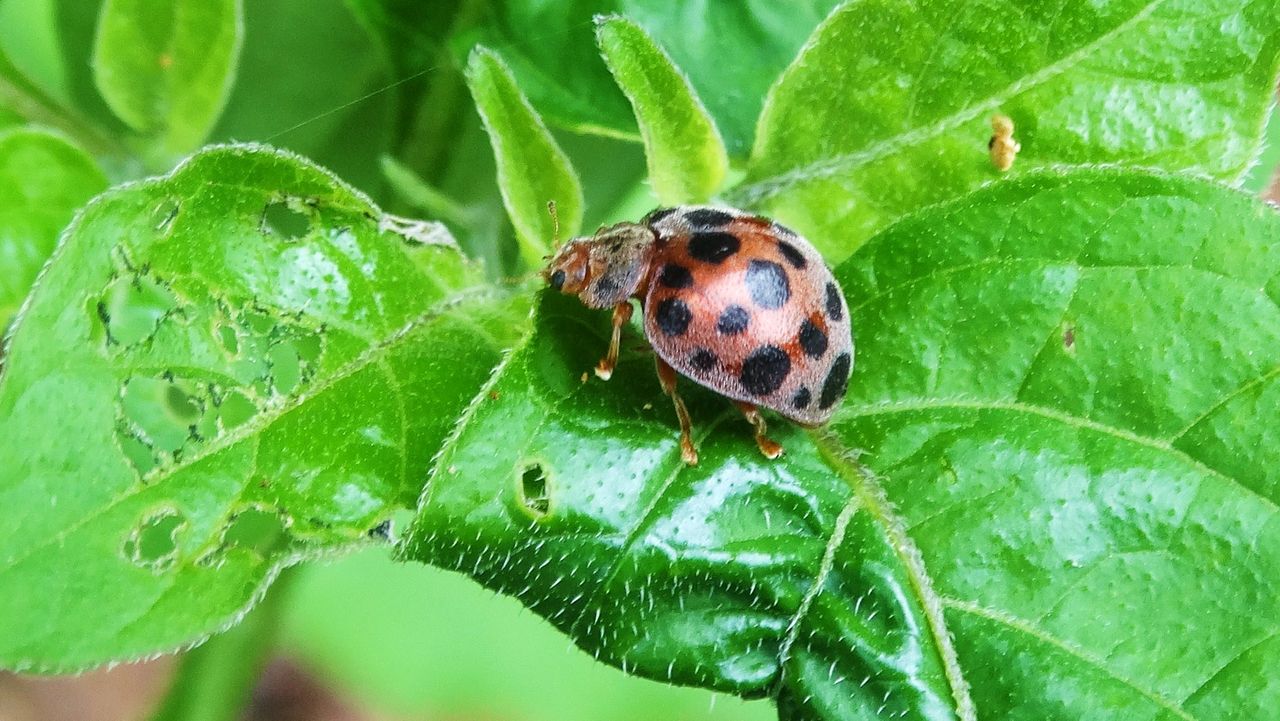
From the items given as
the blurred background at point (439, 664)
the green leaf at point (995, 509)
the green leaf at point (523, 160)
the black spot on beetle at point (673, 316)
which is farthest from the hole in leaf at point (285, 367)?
the blurred background at point (439, 664)

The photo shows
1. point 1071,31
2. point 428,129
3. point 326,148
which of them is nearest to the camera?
point 1071,31

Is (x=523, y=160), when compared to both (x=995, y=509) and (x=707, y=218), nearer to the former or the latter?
(x=707, y=218)

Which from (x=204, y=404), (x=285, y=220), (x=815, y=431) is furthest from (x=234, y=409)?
(x=815, y=431)

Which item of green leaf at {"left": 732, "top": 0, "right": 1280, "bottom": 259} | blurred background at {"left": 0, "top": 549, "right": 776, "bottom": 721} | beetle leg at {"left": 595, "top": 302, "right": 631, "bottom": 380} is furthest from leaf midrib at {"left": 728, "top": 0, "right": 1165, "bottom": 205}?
blurred background at {"left": 0, "top": 549, "right": 776, "bottom": 721}

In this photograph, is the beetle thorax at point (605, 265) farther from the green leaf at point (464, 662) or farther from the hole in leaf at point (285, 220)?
the green leaf at point (464, 662)

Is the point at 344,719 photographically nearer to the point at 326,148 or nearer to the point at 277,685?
the point at 277,685

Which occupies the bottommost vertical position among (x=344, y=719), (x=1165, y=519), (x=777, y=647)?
(x=344, y=719)

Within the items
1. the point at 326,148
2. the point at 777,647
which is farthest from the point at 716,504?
the point at 326,148
